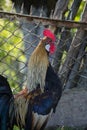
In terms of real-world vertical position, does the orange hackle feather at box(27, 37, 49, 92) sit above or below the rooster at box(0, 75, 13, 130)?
above

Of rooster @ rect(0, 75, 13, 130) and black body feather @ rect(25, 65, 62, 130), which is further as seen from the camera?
rooster @ rect(0, 75, 13, 130)

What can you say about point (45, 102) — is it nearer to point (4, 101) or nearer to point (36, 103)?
point (36, 103)

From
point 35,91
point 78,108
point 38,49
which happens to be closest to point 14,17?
point 38,49

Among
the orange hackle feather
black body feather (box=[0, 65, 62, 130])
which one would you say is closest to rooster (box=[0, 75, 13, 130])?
black body feather (box=[0, 65, 62, 130])

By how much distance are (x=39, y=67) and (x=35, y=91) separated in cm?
28

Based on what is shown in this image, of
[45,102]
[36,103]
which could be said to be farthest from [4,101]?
[45,102]

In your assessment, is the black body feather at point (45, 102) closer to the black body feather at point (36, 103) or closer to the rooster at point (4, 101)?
→ the black body feather at point (36, 103)

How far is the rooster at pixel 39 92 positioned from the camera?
5.28 meters

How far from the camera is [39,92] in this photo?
5367 mm

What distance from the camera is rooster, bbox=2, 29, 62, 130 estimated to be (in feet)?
17.3

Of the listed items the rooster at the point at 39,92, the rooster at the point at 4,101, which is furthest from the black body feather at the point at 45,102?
the rooster at the point at 4,101

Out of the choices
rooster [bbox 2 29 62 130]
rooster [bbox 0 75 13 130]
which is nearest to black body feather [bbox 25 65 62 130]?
rooster [bbox 2 29 62 130]

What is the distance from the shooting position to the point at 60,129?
608 cm

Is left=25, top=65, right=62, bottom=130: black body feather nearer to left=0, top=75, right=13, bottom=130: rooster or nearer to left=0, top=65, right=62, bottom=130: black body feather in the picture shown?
left=0, top=65, right=62, bottom=130: black body feather
